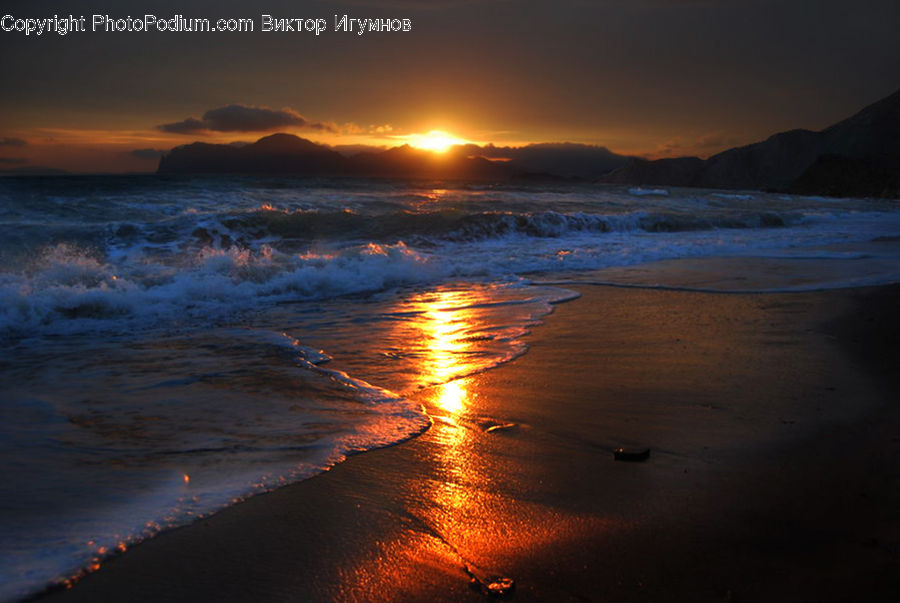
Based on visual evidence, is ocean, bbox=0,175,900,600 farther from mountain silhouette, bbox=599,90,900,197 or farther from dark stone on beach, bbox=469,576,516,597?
mountain silhouette, bbox=599,90,900,197

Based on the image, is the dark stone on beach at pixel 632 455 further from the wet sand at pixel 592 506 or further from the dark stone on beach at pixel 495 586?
the dark stone on beach at pixel 495 586

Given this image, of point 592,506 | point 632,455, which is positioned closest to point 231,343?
point 632,455

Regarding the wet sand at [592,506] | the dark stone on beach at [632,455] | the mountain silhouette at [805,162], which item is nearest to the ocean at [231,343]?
the wet sand at [592,506]

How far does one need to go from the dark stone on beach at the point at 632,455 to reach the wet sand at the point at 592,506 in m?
0.04

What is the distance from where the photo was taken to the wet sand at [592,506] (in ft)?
6.46

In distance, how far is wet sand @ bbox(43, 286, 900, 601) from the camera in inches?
77.5

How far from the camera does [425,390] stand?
407 cm

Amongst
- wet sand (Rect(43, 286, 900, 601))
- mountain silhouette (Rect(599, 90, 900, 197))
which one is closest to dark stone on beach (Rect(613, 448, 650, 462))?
wet sand (Rect(43, 286, 900, 601))

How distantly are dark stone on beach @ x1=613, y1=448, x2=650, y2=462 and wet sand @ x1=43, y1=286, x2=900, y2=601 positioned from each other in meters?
0.04

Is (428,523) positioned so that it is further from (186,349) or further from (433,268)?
(433,268)

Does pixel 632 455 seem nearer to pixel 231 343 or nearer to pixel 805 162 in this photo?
pixel 231 343

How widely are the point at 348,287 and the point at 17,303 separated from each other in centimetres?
391

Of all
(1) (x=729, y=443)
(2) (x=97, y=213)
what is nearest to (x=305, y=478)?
(1) (x=729, y=443)

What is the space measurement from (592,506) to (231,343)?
4.02 metres
